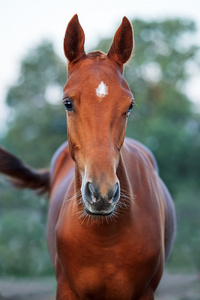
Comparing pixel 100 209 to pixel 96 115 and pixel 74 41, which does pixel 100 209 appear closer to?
pixel 96 115

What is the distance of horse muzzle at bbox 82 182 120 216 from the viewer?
2.84 meters

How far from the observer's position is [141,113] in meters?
19.3

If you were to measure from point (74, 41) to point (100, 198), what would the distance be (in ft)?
4.43

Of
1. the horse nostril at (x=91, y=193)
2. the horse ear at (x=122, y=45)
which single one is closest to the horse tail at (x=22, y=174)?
the horse ear at (x=122, y=45)

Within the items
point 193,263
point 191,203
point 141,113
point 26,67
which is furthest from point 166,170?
point 26,67

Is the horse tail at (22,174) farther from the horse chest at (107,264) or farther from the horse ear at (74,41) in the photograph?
the horse ear at (74,41)

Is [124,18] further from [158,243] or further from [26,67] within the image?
[26,67]

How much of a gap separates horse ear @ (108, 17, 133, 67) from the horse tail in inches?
103

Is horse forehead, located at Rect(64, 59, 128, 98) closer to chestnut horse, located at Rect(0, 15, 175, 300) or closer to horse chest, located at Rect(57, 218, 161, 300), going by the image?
chestnut horse, located at Rect(0, 15, 175, 300)

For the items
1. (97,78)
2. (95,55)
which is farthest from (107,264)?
(95,55)

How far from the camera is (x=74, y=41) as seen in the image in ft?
11.8

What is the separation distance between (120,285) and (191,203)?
436 inches

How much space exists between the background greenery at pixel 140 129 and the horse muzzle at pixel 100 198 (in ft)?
20.8

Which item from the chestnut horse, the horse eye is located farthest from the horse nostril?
the horse eye
